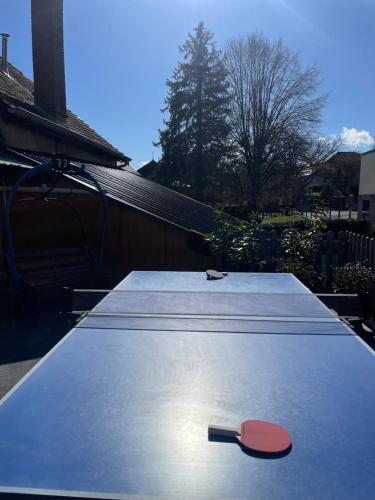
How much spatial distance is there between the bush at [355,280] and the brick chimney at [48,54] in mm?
9965

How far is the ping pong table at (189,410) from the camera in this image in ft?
3.81

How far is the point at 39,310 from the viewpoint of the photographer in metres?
6.45

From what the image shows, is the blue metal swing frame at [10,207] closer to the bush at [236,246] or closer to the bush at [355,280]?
the bush at [236,246]

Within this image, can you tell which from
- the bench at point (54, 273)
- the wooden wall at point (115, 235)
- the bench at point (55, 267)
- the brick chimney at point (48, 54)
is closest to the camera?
the bench at point (54, 273)

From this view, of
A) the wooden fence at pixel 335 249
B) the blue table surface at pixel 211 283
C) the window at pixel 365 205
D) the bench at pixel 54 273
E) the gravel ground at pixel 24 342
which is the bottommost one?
the gravel ground at pixel 24 342

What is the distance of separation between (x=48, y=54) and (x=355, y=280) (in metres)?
11.4

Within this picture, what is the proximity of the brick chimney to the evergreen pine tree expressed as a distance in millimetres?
18906

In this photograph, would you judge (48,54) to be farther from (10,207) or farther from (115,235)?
(10,207)

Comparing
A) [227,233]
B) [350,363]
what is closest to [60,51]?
[227,233]

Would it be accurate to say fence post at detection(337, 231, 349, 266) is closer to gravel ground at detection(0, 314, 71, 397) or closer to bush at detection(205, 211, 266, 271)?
bush at detection(205, 211, 266, 271)

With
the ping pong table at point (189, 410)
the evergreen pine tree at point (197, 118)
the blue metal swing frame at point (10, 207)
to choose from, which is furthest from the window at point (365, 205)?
the ping pong table at point (189, 410)

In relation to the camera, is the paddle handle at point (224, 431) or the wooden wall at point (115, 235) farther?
the wooden wall at point (115, 235)

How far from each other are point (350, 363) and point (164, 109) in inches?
1280

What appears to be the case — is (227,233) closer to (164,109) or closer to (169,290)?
(169,290)
